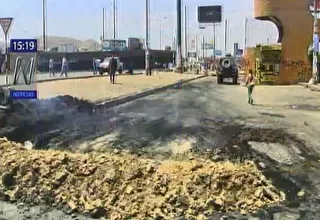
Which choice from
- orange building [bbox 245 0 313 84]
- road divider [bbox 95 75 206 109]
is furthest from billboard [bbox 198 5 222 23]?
road divider [bbox 95 75 206 109]

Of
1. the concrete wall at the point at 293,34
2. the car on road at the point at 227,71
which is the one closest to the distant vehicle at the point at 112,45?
the car on road at the point at 227,71

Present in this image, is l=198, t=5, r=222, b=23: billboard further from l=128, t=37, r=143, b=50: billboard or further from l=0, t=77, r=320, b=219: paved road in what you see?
l=0, t=77, r=320, b=219: paved road

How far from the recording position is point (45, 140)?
1243 centimetres

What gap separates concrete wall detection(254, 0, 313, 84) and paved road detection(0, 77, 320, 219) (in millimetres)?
20702

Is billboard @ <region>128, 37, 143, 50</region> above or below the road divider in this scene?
above

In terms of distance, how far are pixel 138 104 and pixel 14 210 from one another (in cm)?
1297

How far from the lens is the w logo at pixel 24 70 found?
14.3 metres

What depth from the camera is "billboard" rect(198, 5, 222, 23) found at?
227 feet

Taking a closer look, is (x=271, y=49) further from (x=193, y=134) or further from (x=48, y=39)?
(x=193, y=134)

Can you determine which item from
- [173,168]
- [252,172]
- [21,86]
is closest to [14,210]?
[173,168]

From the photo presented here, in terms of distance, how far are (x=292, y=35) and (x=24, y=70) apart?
28316 mm

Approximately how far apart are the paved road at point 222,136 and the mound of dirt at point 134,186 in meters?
0.49

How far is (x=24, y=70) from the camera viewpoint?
1454 cm
